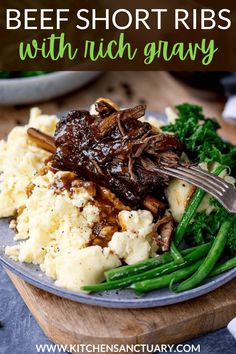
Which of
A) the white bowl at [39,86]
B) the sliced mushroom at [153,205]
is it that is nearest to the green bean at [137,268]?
the sliced mushroom at [153,205]

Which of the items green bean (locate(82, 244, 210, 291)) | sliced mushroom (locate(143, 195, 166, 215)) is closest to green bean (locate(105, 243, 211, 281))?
green bean (locate(82, 244, 210, 291))

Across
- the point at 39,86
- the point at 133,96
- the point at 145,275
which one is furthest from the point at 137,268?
the point at 133,96

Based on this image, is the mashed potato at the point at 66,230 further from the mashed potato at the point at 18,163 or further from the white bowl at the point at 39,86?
the white bowl at the point at 39,86

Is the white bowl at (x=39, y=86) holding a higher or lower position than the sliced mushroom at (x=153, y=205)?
higher

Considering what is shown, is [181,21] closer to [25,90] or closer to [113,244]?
[25,90]

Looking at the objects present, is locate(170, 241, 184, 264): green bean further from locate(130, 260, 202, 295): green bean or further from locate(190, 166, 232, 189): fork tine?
locate(190, 166, 232, 189): fork tine

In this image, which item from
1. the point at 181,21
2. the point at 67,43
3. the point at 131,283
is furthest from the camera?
the point at 67,43

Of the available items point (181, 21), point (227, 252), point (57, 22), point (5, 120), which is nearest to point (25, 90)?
point (5, 120)
